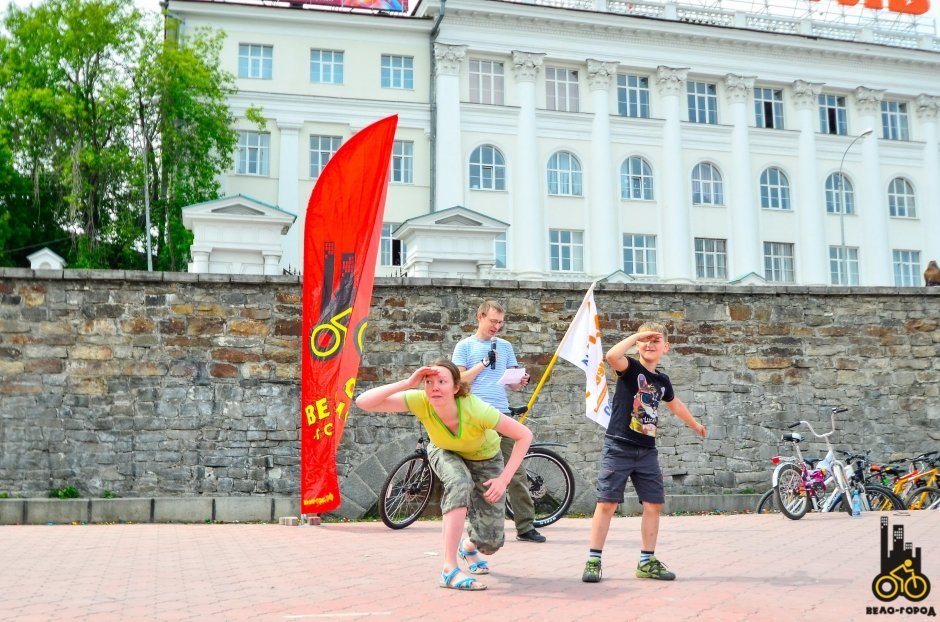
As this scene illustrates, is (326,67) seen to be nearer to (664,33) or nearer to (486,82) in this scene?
(486,82)

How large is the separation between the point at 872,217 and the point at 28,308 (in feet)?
130

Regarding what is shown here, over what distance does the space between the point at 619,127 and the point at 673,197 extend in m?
3.74

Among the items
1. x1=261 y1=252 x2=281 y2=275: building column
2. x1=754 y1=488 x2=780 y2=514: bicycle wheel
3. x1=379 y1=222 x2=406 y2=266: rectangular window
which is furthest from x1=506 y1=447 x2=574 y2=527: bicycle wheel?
x1=379 y1=222 x2=406 y2=266: rectangular window

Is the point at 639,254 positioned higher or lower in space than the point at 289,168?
lower

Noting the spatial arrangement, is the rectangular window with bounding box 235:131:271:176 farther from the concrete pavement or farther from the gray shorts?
the gray shorts

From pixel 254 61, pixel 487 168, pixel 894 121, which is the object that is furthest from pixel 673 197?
pixel 254 61

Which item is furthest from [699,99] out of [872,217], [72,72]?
[72,72]

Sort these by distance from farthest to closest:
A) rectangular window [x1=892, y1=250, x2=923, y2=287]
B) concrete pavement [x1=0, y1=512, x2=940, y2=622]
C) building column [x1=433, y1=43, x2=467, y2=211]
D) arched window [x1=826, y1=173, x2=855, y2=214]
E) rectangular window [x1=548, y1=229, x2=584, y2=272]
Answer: rectangular window [x1=892, y1=250, x2=923, y2=287]
arched window [x1=826, y1=173, x2=855, y2=214]
rectangular window [x1=548, y1=229, x2=584, y2=272]
building column [x1=433, y1=43, x2=467, y2=211]
concrete pavement [x1=0, y1=512, x2=940, y2=622]

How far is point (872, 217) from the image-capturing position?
141 ft

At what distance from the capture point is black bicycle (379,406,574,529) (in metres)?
9.30

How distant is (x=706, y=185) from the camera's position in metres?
41.6

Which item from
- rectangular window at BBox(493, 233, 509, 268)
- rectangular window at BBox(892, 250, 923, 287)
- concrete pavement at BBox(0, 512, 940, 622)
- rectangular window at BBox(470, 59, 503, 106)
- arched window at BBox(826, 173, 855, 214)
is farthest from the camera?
rectangular window at BBox(892, 250, 923, 287)

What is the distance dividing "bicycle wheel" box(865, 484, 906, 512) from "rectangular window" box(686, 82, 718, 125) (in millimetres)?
32735

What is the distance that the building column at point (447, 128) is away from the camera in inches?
1478
